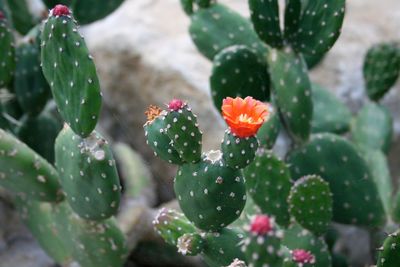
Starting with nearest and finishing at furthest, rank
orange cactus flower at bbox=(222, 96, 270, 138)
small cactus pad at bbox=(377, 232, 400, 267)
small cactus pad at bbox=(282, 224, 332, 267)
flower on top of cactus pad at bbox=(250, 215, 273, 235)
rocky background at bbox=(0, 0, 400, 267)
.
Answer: flower on top of cactus pad at bbox=(250, 215, 273, 235), orange cactus flower at bbox=(222, 96, 270, 138), small cactus pad at bbox=(377, 232, 400, 267), small cactus pad at bbox=(282, 224, 332, 267), rocky background at bbox=(0, 0, 400, 267)

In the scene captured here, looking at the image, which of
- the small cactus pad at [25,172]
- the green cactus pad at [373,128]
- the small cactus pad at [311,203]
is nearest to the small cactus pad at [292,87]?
the small cactus pad at [311,203]

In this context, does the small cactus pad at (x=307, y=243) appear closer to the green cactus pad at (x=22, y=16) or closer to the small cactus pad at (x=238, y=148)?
the small cactus pad at (x=238, y=148)

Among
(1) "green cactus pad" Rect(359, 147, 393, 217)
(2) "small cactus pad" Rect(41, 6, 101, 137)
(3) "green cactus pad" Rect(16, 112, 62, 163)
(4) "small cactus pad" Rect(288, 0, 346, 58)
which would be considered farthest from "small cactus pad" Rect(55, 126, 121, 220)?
(1) "green cactus pad" Rect(359, 147, 393, 217)

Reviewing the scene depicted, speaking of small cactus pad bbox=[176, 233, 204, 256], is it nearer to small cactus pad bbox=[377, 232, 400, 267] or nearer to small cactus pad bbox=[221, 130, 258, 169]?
small cactus pad bbox=[221, 130, 258, 169]

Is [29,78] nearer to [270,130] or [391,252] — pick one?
[270,130]

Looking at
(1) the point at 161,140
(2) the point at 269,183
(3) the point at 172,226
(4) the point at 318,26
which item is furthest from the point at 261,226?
(4) the point at 318,26

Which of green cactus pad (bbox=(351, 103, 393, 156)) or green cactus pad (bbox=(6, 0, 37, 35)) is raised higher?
green cactus pad (bbox=(6, 0, 37, 35))
